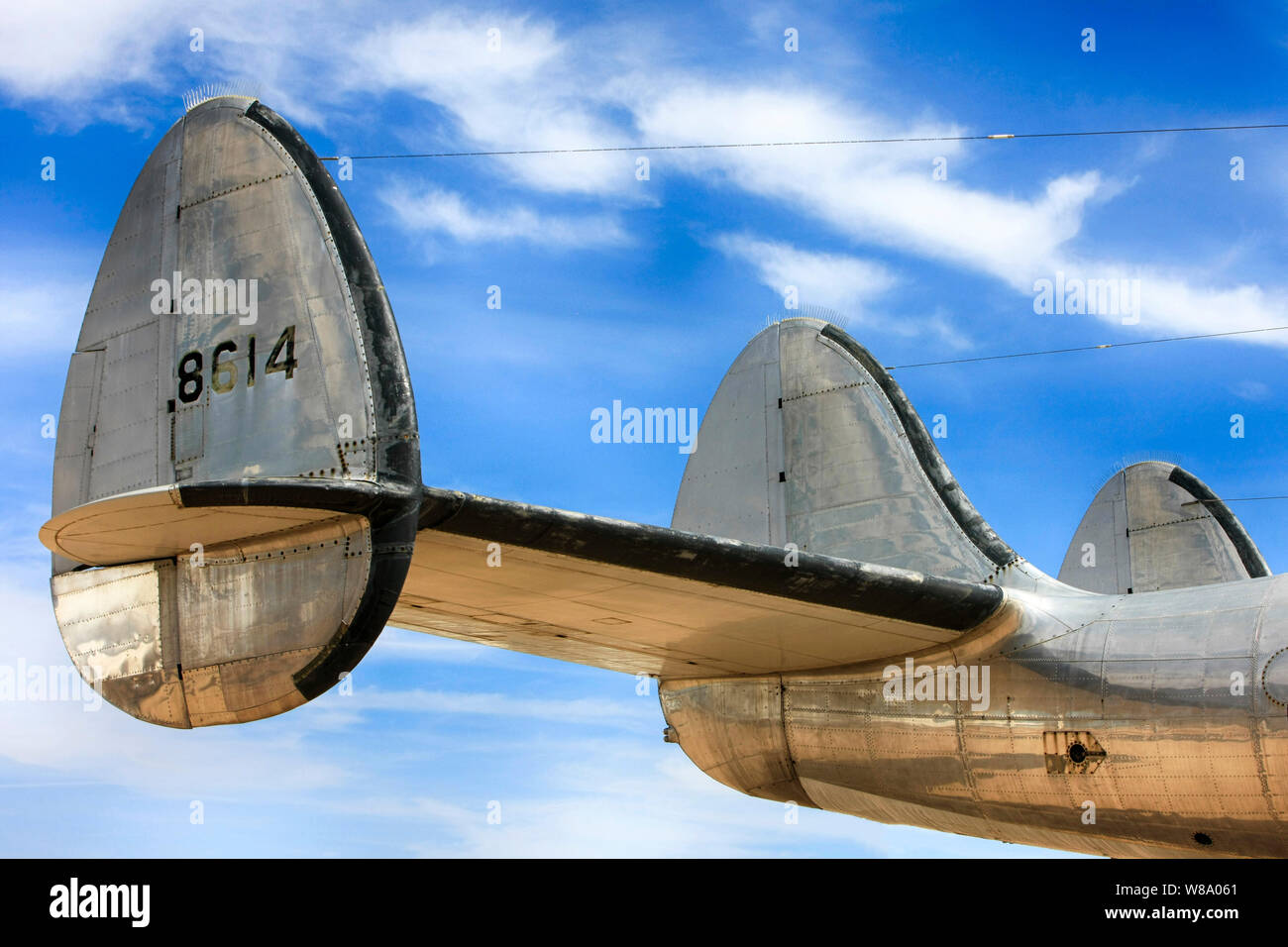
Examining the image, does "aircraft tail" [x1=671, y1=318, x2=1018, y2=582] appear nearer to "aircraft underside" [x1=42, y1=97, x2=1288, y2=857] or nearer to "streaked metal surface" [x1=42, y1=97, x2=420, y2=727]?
"aircraft underside" [x1=42, y1=97, x2=1288, y2=857]

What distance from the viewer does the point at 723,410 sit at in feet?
56.7

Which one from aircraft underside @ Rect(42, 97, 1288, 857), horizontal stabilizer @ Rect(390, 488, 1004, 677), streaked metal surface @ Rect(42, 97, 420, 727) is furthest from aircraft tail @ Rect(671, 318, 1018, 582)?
streaked metal surface @ Rect(42, 97, 420, 727)

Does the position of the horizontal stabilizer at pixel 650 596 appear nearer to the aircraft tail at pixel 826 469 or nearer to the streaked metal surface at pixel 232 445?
the streaked metal surface at pixel 232 445

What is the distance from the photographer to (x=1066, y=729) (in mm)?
12820

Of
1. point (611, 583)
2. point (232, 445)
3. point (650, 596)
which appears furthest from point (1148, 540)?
point (232, 445)

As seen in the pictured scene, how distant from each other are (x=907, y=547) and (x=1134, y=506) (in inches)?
277

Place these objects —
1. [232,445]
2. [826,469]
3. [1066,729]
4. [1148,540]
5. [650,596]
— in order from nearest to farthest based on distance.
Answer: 1. [232,445]
2. [650,596]
3. [1066,729]
4. [826,469]
5. [1148,540]

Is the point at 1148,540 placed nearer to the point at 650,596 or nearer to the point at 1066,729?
the point at 1066,729

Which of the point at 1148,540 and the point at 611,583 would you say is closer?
the point at 611,583

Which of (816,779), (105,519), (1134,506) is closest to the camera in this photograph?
(105,519)

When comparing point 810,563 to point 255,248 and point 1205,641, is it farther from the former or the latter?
point 255,248

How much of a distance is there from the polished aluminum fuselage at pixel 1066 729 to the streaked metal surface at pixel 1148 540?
6827mm

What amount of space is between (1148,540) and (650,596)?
12287mm
